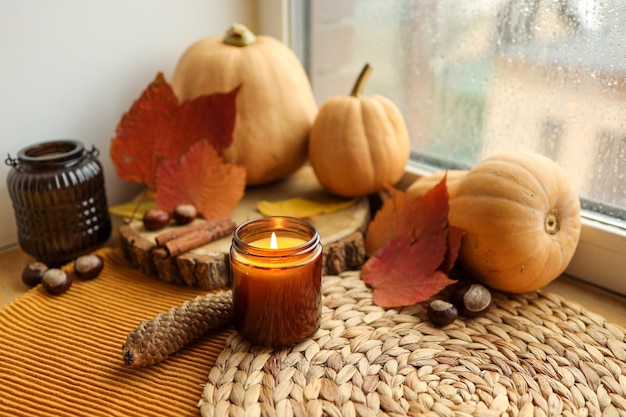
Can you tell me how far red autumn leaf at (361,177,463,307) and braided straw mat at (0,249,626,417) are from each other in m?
0.03

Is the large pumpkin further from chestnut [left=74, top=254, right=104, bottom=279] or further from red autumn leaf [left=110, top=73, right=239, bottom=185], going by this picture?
chestnut [left=74, top=254, right=104, bottom=279]

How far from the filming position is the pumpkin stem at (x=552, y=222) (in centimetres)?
84

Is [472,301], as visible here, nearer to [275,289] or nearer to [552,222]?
[552,222]

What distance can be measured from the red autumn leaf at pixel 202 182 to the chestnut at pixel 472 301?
0.41 m

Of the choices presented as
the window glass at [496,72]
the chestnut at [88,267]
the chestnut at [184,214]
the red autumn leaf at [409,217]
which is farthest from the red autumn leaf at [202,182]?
the window glass at [496,72]

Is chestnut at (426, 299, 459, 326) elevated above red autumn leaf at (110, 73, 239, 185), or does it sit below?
below

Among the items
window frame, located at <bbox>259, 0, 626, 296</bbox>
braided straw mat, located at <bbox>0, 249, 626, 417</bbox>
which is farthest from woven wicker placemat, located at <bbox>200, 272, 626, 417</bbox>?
window frame, located at <bbox>259, 0, 626, 296</bbox>

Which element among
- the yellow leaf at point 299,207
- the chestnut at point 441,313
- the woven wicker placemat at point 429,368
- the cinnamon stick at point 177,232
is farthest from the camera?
the yellow leaf at point 299,207

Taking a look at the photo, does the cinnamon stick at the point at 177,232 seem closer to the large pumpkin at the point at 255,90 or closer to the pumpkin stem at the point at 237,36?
the large pumpkin at the point at 255,90

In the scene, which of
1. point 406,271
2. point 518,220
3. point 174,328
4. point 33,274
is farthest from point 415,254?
point 33,274

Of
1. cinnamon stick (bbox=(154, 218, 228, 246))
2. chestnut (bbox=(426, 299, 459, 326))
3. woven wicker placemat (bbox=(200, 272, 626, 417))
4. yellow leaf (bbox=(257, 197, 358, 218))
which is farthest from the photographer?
yellow leaf (bbox=(257, 197, 358, 218))

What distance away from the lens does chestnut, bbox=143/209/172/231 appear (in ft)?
3.17

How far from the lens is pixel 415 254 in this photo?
90cm

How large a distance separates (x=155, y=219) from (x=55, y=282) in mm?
177
